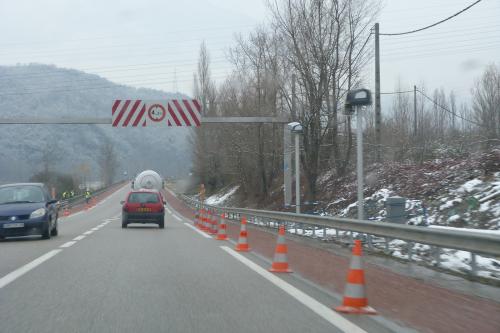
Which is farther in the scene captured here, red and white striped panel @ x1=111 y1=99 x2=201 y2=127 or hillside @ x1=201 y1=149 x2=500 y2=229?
red and white striped panel @ x1=111 y1=99 x2=201 y2=127

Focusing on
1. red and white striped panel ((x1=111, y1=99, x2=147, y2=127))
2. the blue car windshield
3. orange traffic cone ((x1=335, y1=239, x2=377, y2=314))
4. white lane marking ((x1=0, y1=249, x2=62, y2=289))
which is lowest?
white lane marking ((x1=0, y1=249, x2=62, y2=289))

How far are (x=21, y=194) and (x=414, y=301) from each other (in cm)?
1414

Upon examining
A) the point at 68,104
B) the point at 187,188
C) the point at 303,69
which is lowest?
the point at 187,188

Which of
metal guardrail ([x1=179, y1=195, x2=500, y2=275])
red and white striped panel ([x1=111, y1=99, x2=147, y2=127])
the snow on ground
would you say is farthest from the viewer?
the snow on ground

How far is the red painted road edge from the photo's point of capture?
6793mm

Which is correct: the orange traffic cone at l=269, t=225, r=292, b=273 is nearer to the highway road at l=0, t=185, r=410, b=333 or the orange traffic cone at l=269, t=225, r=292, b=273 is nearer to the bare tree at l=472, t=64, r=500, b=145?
the highway road at l=0, t=185, r=410, b=333

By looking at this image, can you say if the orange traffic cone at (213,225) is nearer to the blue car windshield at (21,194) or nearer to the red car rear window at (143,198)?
the red car rear window at (143,198)

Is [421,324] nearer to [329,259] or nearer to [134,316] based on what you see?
[134,316]

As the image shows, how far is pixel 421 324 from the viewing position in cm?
679

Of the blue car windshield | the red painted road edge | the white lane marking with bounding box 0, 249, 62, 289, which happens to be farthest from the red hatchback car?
the red painted road edge

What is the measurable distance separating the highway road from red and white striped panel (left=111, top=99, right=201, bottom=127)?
1898 cm

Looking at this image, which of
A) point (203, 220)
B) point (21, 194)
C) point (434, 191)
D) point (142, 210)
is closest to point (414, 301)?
point (21, 194)

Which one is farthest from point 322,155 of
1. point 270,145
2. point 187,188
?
point 187,188

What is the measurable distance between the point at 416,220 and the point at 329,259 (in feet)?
22.2
